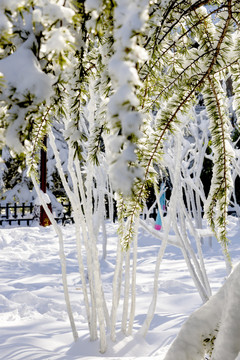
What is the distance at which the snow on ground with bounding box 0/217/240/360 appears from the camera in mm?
2607

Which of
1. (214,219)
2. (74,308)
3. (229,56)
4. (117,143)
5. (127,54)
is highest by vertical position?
(229,56)

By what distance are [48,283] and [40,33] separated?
514 centimetres

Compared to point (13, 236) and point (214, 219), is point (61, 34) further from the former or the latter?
point (13, 236)

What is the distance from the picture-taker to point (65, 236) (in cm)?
A: 1020

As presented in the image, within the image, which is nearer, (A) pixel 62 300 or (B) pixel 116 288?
(B) pixel 116 288

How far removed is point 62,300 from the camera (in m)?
4.43

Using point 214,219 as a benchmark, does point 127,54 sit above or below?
above

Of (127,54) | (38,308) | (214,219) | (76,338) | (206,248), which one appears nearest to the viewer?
(127,54)

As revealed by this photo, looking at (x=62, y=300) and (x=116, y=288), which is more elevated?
(x=116, y=288)

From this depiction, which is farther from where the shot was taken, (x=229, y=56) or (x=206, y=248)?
(x=206, y=248)

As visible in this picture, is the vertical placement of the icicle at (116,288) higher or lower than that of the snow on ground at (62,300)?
higher

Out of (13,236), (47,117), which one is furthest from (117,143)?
(13,236)

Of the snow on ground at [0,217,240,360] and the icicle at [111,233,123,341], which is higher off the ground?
the icicle at [111,233,123,341]

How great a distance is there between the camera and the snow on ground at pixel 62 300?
103 inches
